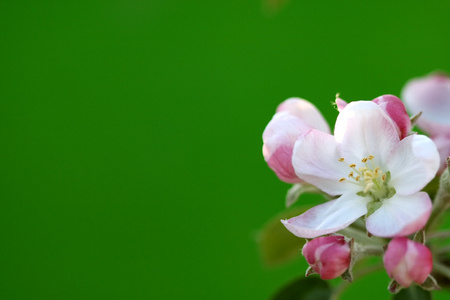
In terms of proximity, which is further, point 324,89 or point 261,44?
point 261,44

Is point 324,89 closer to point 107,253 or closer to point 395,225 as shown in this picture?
point 107,253

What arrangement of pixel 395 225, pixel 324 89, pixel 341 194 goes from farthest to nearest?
pixel 324 89, pixel 341 194, pixel 395 225

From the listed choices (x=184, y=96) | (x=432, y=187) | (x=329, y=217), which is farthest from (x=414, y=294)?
(x=184, y=96)

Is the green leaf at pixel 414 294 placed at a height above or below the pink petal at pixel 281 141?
below

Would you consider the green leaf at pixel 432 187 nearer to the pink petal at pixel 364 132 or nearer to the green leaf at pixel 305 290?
the pink petal at pixel 364 132

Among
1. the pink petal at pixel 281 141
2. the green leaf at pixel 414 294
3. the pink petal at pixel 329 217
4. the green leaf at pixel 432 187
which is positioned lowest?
the green leaf at pixel 414 294

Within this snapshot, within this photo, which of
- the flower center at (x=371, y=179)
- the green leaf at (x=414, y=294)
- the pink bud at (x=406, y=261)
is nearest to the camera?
the pink bud at (x=406, y=261)

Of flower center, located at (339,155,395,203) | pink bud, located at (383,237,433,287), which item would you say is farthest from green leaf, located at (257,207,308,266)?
pink bud, located at (383,237,433,287)

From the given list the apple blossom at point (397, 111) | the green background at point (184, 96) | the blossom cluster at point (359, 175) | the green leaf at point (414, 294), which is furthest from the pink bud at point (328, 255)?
the green background at point (184, 96)

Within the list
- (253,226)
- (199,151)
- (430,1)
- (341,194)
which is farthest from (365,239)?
(430,1)
